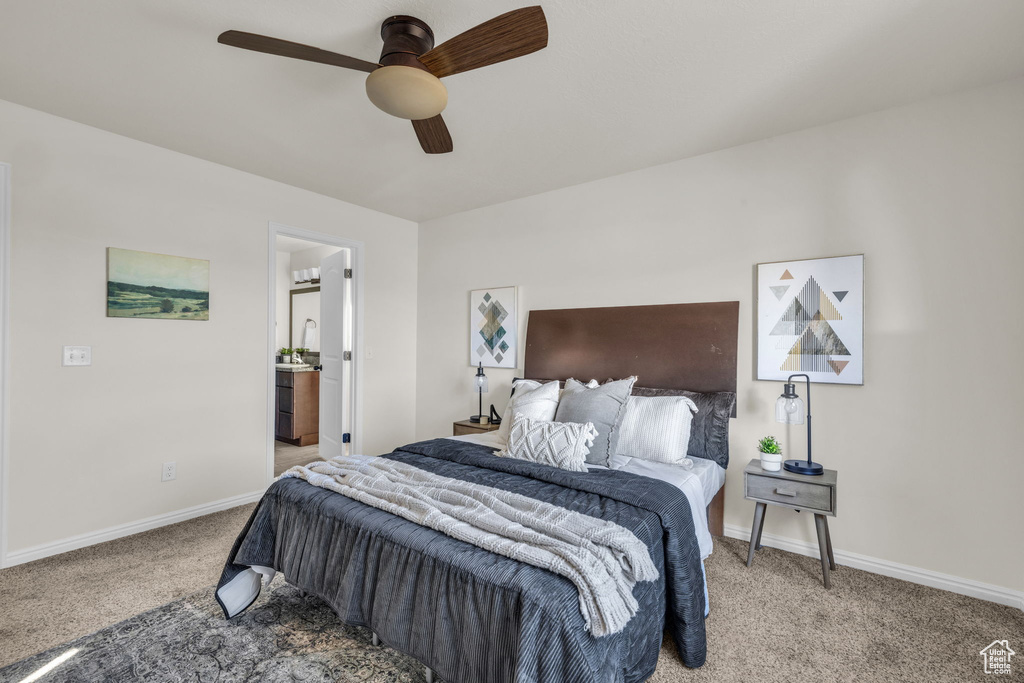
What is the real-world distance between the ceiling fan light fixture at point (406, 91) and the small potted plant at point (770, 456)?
92.7 inches

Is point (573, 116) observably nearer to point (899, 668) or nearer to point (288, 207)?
point (288, 207)

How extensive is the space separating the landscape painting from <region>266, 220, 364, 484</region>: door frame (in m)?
0.45

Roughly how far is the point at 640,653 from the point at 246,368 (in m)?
3.26

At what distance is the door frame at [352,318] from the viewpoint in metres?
3.62

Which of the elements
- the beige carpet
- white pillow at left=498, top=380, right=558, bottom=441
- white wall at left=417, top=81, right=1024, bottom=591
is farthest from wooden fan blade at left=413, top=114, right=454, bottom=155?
the beige carpet

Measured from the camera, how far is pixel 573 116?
2.58 meters

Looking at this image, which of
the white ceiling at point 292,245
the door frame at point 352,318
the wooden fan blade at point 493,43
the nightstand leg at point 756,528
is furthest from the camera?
the white ceiling at point 292,245

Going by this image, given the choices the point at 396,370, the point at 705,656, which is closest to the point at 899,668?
the point at 705,656

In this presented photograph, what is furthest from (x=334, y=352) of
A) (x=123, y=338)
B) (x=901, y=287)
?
(x=901, y=287)

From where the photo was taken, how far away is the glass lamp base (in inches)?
95.1

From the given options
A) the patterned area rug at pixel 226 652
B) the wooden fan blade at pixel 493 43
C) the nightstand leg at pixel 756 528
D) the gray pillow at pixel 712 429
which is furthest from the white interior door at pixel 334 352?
the nightstand leg at pixel 756 528

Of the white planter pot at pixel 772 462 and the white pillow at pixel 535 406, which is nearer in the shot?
the white planter pot at pixel 772 462

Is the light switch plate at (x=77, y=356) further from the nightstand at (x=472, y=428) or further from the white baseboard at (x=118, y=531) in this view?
the nightstand at (x=472, y=428)

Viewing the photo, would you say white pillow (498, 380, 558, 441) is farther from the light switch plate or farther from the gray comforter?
the light switch plate
